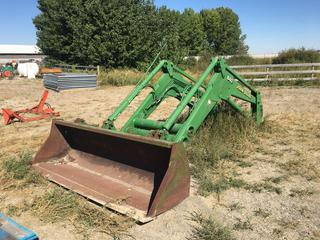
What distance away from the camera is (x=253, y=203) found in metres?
4.02

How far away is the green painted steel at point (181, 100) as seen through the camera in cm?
473

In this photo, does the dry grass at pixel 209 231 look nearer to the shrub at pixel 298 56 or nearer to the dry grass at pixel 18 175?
the dry grass at pixel 18 175

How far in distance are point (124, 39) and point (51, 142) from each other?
682 inches

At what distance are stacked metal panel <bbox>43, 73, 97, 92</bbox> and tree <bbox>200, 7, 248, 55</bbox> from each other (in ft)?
167

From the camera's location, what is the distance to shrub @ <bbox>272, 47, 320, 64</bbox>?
18.4m

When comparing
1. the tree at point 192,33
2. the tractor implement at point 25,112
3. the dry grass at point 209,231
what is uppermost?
the tree at point 192,33

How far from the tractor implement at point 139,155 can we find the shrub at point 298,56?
45.2 ft

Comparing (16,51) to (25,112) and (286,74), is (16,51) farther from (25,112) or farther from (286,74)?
(25,112)

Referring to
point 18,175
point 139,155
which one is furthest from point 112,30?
point 139,155

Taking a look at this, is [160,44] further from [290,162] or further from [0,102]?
[290,162]

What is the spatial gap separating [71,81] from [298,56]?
11.6 metres

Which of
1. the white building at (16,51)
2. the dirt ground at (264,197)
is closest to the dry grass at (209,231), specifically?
the dirt ground at (264,197)

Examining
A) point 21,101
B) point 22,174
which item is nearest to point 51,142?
point 22,174

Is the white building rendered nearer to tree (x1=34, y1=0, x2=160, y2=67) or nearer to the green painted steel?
tree (x1=34, y1=0, x2=160, y2=67)
